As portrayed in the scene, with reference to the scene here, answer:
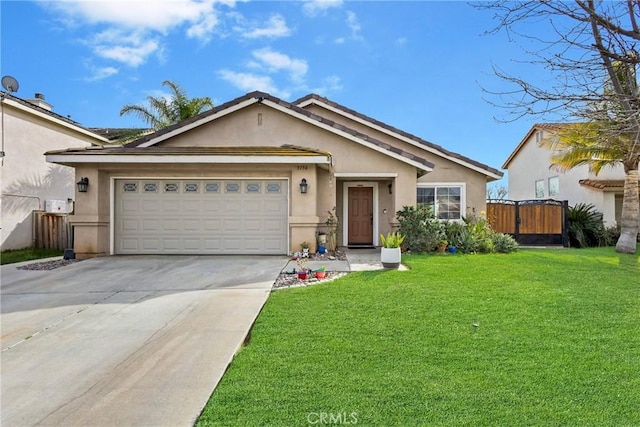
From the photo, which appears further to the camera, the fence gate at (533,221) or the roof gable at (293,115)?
the fence gate at (533,221)

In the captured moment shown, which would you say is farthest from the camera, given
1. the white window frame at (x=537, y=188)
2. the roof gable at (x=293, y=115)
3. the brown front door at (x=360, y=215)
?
the white window frame at (x=537, y=188)

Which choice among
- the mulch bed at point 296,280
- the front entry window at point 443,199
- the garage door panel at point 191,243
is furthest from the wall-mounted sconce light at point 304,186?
the front entry window at point 443,199

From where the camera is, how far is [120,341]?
15.6 feet

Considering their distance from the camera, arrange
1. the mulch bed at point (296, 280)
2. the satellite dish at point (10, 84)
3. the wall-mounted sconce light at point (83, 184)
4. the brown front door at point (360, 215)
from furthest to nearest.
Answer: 1. the brown front door at point (360, 215)
2. the satellite dish at point (10, 84)
3. the wall-mounted sconce light at point (83, 184)
4. the mulch bed at point (296, 280)

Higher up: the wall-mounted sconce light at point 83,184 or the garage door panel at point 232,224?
the wall-mounted sconce light at point 83,184

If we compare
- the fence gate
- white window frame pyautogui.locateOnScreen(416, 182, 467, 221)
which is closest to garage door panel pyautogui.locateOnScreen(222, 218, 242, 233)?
white window frame pyautogui.locateOnScreen(416, 182, 467, 221)

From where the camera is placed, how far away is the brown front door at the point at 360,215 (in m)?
14.2

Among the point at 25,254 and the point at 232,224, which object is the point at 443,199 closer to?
the point at 232,224

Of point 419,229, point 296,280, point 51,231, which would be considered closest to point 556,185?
point 419,229

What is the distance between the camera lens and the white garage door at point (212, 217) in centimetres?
1176

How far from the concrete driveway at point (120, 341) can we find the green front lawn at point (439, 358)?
1.39 ft

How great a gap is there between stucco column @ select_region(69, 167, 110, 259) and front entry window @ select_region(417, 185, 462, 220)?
11484mm

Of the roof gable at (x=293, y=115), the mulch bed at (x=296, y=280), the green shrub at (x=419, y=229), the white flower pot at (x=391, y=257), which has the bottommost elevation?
the mulch bed at (x=296, y=280)

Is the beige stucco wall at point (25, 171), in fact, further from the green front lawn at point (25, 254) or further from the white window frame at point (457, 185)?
the white window frame at point (457, 185)
